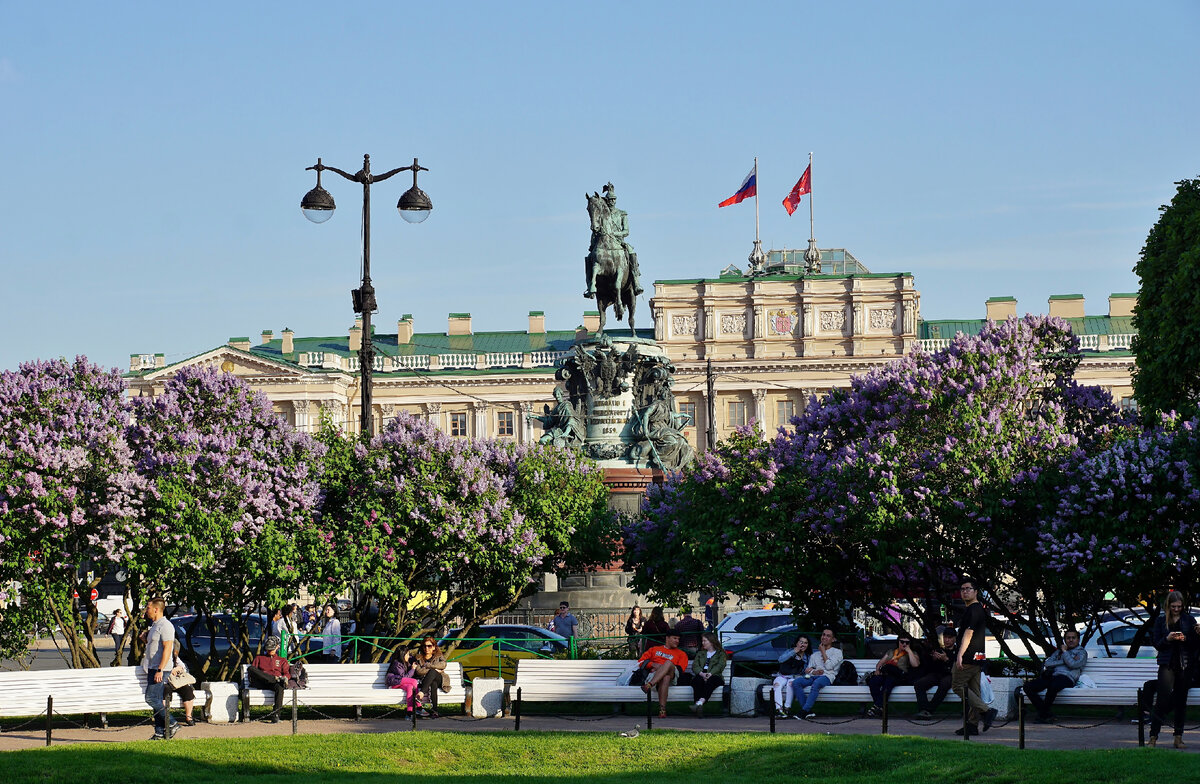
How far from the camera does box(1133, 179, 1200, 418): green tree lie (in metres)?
25.4

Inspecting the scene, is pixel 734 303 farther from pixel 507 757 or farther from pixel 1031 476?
pixel 507 757

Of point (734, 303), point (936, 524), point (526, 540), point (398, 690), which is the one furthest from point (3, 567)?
point (734, 303)

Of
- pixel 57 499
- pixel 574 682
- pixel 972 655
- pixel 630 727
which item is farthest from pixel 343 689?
pixel 972 655

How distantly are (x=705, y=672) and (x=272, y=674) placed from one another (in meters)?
5.00

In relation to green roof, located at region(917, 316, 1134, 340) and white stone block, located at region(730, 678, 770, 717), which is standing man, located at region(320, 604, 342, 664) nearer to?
white stone block, located at region(730, 678, 770, 717)

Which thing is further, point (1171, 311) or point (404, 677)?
point (1171, 311)

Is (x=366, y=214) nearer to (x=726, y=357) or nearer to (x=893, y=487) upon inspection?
(x=893, y=487)

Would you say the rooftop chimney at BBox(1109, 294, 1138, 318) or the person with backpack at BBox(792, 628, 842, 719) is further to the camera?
the rooftop chimney at BBox(1109, 294, 1138, 318)

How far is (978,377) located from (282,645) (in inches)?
443

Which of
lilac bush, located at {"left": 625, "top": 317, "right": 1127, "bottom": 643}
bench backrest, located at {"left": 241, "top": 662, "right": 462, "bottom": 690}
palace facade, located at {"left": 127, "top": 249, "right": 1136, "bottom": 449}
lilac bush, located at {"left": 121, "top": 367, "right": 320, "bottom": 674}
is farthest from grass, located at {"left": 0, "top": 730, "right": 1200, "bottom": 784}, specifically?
palace facade, located at {"left": 127, "top": 249, "right": 1136, "bottom": 449}

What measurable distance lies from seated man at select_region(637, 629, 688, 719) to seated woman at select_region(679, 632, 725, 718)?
0.16m

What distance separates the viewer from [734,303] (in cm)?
10738

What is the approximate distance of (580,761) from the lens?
15141 mm

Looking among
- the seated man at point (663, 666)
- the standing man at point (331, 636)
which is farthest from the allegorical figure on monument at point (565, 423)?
the seated man at point (663, 666)
